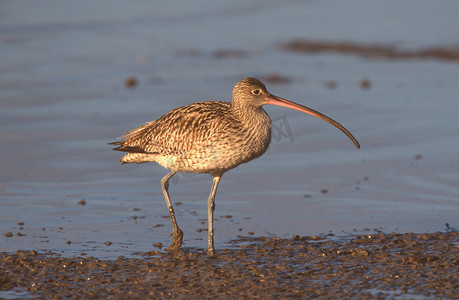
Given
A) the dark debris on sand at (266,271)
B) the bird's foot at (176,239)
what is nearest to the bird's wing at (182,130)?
the bird's foot at (176,239)

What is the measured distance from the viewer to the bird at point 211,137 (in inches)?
314

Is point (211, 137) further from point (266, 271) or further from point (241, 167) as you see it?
point (241, 167)

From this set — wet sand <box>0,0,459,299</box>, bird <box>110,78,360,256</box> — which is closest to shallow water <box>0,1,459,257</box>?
wet sand <box>0,0,459,299</box>

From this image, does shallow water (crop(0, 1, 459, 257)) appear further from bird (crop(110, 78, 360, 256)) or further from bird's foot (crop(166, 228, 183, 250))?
bird (crop(110, 78, 360, 256))

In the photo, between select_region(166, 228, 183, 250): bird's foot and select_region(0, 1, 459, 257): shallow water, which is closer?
select_region(166, 228, 183, 250): bird's foot

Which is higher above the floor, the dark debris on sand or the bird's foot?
the bird's foot

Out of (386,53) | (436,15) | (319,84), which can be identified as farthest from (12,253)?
(436,15)

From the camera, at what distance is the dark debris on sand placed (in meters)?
6.65

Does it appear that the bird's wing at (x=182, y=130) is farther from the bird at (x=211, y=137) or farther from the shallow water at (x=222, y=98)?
the shallow water at (x=222, y=98)

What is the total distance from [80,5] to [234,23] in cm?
485

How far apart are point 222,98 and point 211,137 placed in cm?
604

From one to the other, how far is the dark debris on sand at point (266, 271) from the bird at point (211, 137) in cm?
49

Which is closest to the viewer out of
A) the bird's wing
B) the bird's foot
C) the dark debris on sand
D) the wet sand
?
the dark debris on sand

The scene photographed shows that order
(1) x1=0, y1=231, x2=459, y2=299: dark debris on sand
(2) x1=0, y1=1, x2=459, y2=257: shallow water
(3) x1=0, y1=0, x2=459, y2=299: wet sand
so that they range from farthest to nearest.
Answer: (2) x1=0, y1=1, x2=459, y2=257: shallow water → (3) x1=0, y1=0, x2=459, y2=299: wet sand → (1) x1=0, y1=231, x2=459, y2=299: dark debris on sand
